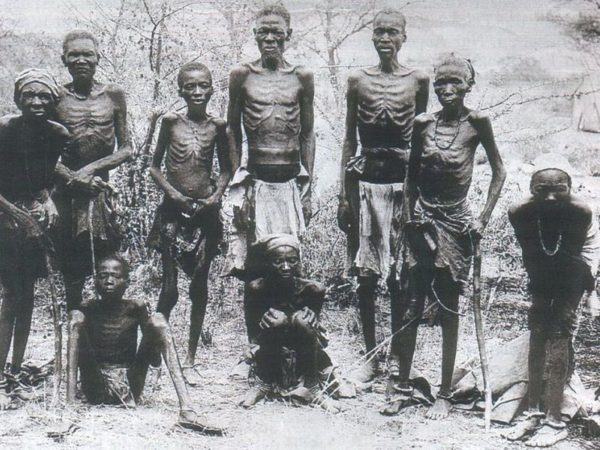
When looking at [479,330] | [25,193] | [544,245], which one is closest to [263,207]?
[25,193]

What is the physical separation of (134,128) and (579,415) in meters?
4.34

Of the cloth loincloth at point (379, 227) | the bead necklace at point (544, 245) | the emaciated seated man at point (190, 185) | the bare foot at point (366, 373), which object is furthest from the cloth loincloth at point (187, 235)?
the bead necklace at point (544, 245)

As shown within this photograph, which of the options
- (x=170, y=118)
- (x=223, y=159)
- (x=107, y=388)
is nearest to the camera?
(x=107, y=388)

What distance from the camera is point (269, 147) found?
444 centimetres

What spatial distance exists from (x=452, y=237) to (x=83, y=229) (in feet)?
7.07

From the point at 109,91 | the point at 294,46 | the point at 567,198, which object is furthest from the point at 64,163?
the point at 294,46

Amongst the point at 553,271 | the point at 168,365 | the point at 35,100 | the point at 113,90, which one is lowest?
the point at 168,365

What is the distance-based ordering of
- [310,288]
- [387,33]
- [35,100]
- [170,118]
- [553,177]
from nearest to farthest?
1. [553,177]
2. [35,100]
3. [310,288]
4. [387,33]
5. [170,118]

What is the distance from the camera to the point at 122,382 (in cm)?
400

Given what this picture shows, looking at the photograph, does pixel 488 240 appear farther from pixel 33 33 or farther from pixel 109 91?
pixel 33 33

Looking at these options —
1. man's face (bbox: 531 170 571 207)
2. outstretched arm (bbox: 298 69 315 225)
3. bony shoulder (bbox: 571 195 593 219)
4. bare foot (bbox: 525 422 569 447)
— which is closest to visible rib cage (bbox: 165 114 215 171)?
outstretched arm (bbox: 298 69 315 225)

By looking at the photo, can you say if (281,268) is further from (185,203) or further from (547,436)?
(547,436)

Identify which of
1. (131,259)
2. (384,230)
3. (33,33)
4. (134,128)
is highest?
(33,33)

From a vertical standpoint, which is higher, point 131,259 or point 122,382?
point 131,259
